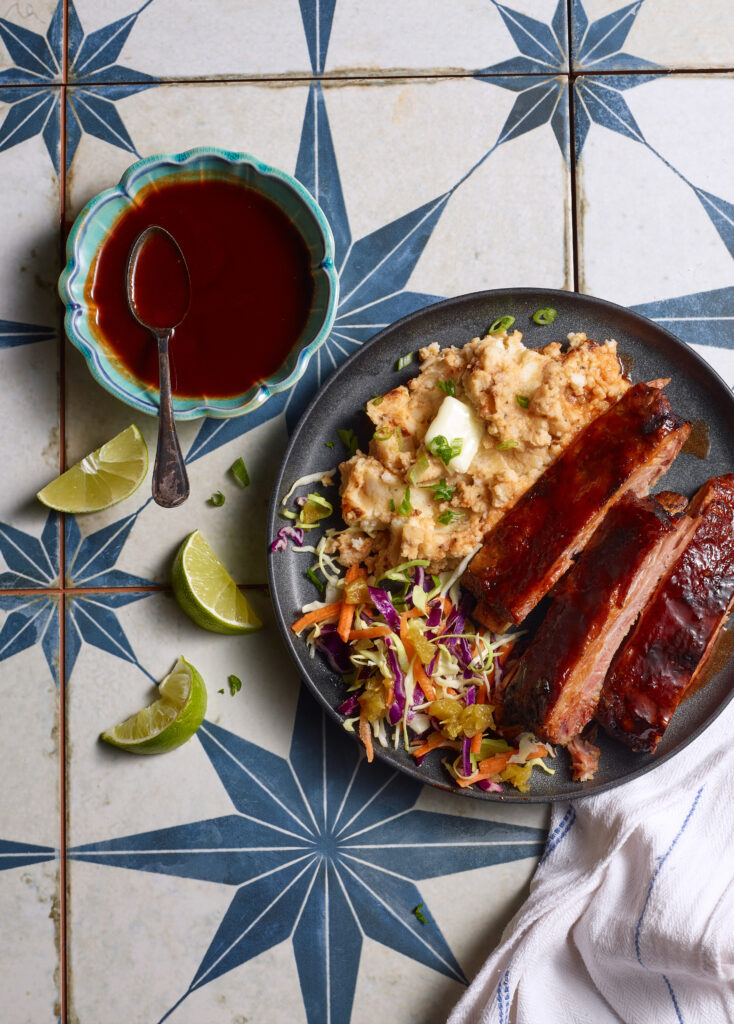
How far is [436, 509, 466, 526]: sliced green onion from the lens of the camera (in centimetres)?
264

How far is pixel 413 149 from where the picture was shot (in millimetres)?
3027

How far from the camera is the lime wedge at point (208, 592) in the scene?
2810 millimetres

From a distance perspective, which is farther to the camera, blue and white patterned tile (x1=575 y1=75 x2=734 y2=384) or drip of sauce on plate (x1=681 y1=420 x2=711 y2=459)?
blue and white patterned tile (x1=575 y1=75 x2=734 y2=384)

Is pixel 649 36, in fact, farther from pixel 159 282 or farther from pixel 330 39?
pixel 159 282

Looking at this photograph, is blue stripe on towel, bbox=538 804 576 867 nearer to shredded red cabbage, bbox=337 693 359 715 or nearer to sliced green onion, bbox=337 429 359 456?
shredded red cabbage, bbox=337 693 359 715

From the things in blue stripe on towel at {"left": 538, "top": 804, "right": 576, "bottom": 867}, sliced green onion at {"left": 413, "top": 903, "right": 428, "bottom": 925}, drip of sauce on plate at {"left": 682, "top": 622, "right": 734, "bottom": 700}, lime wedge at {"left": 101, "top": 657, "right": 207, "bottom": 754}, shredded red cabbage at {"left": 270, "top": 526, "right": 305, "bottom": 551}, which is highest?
shredded red cabbage at {"left": 270, "top": 526, "right": 305, "bottom": 551}

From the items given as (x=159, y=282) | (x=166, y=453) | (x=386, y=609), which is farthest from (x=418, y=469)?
(x=159, y=282)

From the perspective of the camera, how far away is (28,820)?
3.01 metres

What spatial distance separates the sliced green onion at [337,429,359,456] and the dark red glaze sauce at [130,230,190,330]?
0.66 metres

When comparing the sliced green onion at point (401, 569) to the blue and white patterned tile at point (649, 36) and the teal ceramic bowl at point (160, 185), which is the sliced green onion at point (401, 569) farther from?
the blue and white patterned tile at point (649, 36)

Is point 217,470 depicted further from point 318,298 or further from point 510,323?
point 510,323

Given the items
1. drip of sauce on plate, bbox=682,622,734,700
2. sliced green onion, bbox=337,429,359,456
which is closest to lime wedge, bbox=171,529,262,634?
sliced green onion, bbox=337,429,359,456

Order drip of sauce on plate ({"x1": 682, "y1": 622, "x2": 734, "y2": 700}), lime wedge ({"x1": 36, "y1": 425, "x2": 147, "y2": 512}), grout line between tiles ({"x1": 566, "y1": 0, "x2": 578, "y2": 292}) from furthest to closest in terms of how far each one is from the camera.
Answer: grout line between tiles ({"x1": 566, "y1": 0, "x2": 578, "y2": 292}), lime wedge ({"x1": 36, "y1": 425, "x2": 147, "y2": 512}), drip of sauce on plate ({"x1": 682, "y1": 622, "x2": 734, "y2": 700})

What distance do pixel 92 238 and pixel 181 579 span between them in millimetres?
1190
